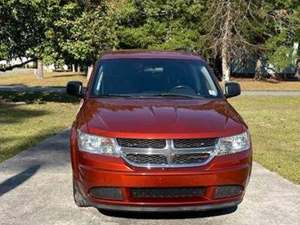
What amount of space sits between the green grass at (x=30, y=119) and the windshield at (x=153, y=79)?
302 cm

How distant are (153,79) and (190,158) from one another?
176 cm

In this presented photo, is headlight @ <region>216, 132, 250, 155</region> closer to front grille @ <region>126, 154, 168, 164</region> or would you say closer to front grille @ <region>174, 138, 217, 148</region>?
front grille @ <region>174, 138, 217, 148</region>

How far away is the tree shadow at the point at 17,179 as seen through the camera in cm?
736

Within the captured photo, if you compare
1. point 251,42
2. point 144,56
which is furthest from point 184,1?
point 144,56

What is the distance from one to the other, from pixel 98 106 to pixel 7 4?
12.5m

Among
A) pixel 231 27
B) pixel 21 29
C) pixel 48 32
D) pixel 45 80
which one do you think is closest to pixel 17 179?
pixel 48 32

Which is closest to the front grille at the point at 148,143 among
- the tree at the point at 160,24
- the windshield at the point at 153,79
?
the windshield at the point at 153,79

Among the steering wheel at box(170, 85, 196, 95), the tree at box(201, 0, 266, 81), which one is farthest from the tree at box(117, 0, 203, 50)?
the steering wheel at box(170, 85, 196, 95)

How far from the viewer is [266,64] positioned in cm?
4006

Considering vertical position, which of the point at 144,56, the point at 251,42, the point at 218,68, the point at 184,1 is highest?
the point at 144,56

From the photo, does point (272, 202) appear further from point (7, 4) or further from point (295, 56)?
point (295, 56)

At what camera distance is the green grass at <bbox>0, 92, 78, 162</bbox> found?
11172mm

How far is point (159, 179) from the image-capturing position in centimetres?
539

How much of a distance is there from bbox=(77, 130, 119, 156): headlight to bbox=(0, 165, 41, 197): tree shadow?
184 centimetres
